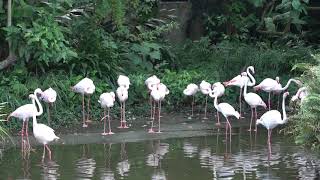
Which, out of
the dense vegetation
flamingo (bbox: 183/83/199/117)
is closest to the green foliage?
the dense vegetation

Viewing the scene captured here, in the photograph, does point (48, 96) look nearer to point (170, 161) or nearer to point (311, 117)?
point (170, 161)

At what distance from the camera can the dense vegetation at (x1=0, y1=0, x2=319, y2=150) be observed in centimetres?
1159

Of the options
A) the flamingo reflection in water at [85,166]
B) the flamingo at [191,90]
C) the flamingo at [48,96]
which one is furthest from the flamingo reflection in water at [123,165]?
the flamingo at [191,90]

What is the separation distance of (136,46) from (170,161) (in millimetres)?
6115

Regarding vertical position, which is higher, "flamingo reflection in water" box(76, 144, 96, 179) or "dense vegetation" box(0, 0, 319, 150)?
"dense vegetation" box(0, 0, 319, 150)

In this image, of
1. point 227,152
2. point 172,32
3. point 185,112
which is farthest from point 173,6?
point 227,152

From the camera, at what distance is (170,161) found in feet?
27.9

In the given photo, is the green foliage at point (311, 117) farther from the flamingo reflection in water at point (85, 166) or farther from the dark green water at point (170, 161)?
the flamingo reflection in water at point (85, 166)

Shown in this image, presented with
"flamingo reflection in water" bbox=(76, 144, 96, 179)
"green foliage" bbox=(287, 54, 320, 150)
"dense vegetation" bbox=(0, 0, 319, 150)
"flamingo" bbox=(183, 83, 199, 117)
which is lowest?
"flamingo reflection in water" bbox=(76, 144, 96, 179)

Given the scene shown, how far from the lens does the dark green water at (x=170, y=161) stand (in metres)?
7.70

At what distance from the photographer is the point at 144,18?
15281mm

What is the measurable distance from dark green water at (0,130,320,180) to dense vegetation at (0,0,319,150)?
589 mm

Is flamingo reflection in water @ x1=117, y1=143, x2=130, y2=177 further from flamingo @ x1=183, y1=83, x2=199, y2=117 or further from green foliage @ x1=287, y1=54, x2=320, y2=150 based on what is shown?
flamingo @ x1=183, y1=83, x2=199, y2=117

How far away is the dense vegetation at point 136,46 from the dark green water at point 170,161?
0.59 metres
